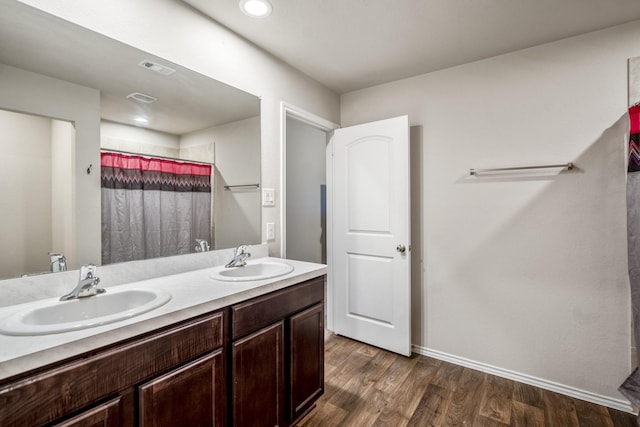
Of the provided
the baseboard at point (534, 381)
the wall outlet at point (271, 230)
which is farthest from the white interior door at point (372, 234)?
the wall outlet at point (271, 230)

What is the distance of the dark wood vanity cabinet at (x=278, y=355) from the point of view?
4.17ft

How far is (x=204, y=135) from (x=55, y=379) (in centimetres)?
135

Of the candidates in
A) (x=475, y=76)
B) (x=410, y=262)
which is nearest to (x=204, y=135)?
(x=410, y=262)

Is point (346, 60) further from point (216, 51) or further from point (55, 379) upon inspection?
point (55, 379)

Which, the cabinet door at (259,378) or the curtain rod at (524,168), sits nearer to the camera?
the cabinet door at (259,378)

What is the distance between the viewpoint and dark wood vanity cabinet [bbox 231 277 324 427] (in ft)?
4.17

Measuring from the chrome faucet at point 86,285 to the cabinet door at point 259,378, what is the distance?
61 centimetres

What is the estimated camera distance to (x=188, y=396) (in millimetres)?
1076

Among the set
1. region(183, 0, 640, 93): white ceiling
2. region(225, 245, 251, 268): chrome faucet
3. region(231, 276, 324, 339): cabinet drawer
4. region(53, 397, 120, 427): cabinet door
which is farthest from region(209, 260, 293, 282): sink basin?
region(183, 0, 640, 93): white ceiling

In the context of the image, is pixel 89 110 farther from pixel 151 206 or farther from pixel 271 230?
pixel 271 230

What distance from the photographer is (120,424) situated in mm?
905

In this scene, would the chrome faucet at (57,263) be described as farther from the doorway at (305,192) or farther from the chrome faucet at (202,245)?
the doorway at (305,192)

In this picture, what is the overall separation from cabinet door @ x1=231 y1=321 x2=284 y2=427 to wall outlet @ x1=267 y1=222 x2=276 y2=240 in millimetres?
A: 787

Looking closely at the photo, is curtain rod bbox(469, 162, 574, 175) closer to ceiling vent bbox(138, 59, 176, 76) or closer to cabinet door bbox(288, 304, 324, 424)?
cabinet door bbox(288, 304, 324, 424)
